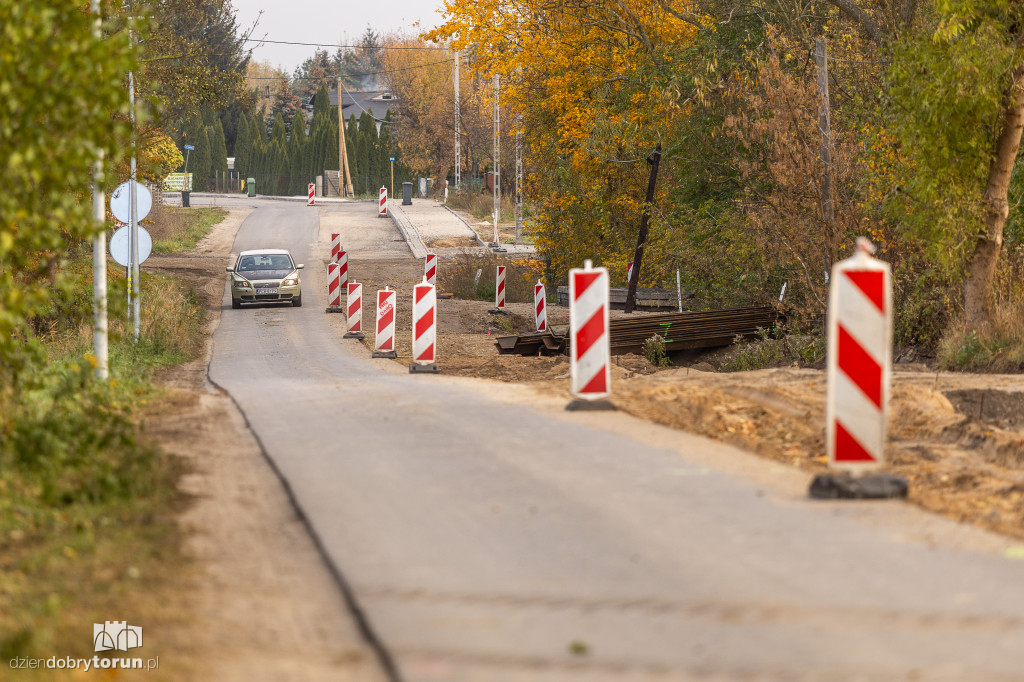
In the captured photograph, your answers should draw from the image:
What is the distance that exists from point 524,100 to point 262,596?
30.7 metres

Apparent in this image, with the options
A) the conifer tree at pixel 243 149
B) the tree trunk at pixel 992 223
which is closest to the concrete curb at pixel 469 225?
the conifer tree at pixel 243 149

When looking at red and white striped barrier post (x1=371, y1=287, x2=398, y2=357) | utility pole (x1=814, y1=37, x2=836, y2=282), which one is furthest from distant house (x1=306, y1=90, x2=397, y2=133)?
red and white striped barrier post (x1=371, y1=287, x2=398, y2=357)

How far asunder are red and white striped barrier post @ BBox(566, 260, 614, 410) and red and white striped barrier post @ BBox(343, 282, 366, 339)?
1315cm

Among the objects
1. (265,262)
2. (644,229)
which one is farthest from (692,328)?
(265,262)

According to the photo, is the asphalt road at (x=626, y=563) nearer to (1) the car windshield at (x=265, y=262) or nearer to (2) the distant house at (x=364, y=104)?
(1) the car windshield at (x=265, y=262)

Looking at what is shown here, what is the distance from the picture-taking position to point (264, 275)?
99.0ft

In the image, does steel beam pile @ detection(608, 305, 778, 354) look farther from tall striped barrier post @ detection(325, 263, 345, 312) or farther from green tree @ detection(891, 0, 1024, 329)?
tall striped barrier post @ detection(325, 263, 345, 312)

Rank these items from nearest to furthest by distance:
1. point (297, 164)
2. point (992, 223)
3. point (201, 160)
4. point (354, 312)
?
point (992, 223) → point (354, 312) → point (297, 164) → point (201, 160)

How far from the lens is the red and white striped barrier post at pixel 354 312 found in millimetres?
22875

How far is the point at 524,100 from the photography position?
34469 millimetres

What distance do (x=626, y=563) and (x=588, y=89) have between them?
1131 inches

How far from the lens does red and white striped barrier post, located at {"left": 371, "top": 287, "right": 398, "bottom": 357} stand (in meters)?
18.5

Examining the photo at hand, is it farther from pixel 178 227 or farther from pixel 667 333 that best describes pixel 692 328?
pixel 178 227

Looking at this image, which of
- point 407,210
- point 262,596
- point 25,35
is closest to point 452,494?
point 262,596
